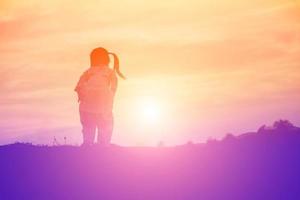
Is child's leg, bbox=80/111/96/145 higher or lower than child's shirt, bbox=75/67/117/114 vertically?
lower

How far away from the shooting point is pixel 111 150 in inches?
652

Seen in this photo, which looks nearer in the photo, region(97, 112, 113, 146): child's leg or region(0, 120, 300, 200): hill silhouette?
region(0, 120, 300, 200): hill silhouette

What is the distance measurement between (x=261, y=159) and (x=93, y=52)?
5.94 meters

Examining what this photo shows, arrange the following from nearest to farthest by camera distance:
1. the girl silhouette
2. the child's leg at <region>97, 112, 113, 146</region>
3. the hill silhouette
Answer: the hill silhouette
the girl silhouette
the child's leg at <region>97, 112, 113, 146</region>

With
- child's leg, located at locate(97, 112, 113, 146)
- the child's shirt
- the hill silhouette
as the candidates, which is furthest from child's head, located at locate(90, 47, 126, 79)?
the hill silhouette

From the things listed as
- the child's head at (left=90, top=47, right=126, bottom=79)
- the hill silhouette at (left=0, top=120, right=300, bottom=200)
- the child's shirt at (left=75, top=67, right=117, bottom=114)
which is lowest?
the hill silhouette at (left=0, top=120, right=300, bottom=200)

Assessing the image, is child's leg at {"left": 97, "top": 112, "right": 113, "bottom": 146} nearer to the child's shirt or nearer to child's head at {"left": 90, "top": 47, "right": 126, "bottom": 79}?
the child's shirt

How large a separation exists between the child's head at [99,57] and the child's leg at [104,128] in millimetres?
1425

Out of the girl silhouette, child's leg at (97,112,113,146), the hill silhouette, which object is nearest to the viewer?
the hill silhouette

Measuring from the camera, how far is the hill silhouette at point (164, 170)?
14.1 metres

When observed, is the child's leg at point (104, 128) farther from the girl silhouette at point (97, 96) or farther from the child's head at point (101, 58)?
the child's head at point (101, 58)

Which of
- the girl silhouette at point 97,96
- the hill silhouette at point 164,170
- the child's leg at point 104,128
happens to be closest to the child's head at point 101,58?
the girl silhouette at point 97,96

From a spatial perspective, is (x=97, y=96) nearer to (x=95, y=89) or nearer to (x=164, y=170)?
(x=95, y=89)

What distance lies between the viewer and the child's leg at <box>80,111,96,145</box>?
18.5 meters
